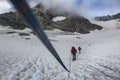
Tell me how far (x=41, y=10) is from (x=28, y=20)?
167 m

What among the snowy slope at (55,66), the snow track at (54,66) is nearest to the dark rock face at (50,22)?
the snowy slope at (55,66)

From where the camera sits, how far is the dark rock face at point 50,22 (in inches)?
4493

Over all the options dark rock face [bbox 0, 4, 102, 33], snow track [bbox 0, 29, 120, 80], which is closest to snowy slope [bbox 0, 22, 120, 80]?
snow track [bbox 0, 29, 120, 80]

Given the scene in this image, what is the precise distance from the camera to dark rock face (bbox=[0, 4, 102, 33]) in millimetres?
114125

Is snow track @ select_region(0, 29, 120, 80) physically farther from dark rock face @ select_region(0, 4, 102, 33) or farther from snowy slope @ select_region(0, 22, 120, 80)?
dark rock face @ select_region(0, 4, 102, 33)

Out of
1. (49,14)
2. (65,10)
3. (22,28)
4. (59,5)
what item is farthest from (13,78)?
(59,5)

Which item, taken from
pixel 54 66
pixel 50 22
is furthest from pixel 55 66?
pixel 50 22

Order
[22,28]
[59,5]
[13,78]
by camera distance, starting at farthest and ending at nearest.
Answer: [59,5] → [22,28] → [13,78]

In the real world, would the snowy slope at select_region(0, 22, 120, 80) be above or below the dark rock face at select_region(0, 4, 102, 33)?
below

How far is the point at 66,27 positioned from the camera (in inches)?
5305

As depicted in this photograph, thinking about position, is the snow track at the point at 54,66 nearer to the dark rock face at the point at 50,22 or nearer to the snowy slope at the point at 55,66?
the snowy slope at the point at 55,66

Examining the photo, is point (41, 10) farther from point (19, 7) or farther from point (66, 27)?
point (19, 7)

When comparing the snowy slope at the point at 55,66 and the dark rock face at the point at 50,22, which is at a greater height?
the dark rock face at the point at 50,22

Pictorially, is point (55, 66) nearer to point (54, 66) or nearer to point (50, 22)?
point (54, 66)
